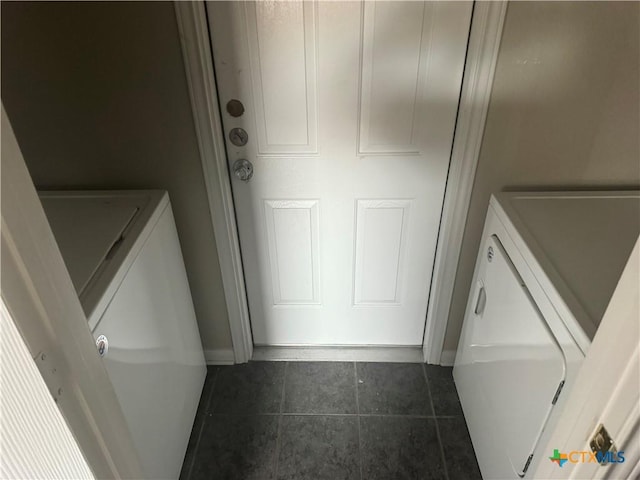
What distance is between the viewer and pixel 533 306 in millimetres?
1116

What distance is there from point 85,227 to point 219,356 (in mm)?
882

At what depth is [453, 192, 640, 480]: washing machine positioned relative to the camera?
100 cm

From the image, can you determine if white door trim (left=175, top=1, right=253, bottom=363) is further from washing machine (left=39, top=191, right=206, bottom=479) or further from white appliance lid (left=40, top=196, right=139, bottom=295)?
white appliance lid (left=40, top=196, right=139, bottom=295)

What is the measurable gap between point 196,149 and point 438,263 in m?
0.93

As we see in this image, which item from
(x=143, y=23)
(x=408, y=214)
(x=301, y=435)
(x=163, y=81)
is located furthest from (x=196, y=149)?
(x=301, y=435)

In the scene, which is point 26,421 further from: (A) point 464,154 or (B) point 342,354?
(B) point 342,354

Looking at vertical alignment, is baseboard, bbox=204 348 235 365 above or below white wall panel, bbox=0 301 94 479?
below

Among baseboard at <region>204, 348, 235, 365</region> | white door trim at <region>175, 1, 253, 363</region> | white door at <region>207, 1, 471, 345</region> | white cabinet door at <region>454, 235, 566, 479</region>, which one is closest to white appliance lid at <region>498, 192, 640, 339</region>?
white cabinet door at <region>454, 235, 566, 479</region>

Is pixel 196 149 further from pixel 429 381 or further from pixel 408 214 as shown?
pixel 429 381

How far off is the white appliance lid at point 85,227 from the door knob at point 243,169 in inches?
12.8

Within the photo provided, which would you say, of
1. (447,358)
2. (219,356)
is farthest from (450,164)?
(219,356)

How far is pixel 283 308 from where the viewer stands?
1.83m

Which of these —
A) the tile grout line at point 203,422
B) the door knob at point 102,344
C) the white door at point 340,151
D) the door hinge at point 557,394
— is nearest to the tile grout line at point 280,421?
the white door at point 340,151

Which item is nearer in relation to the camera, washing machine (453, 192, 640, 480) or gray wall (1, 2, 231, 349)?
washing machine (453, 192, 640, 480)
